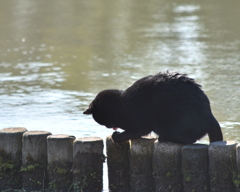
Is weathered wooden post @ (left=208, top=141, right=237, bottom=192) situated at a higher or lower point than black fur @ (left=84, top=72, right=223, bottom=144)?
lower

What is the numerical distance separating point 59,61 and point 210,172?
284 inches

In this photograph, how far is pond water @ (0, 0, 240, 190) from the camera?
730 cm

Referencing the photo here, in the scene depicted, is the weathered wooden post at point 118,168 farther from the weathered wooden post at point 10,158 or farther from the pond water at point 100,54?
the pond water at point 100,54

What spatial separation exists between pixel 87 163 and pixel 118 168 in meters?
0.28

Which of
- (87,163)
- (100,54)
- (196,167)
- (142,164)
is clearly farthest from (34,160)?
(100,54)

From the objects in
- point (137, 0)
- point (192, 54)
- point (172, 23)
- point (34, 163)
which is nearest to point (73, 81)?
point (192, 54)

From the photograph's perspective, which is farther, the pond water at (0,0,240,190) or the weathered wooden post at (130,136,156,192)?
the pond water at (0,0,240,190)

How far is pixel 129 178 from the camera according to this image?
4.59m

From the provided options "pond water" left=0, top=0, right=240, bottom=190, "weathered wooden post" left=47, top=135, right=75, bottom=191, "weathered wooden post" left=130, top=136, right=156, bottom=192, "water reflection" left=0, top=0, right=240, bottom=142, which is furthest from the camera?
"water reflection" left=0, top=0, right=240, bottom=142

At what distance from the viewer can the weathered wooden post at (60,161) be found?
15.0 feet

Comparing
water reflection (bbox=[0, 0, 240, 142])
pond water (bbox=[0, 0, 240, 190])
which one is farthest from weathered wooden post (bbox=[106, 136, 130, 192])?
water reflection (bbox=[0, 0, 240, 142])

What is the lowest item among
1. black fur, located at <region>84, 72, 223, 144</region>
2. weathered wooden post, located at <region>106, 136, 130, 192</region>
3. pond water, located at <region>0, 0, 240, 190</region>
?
weathered wooden post, located at <region>106, 136, 130, 192</region>

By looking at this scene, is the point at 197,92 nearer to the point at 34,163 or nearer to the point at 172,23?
the point at 34,163

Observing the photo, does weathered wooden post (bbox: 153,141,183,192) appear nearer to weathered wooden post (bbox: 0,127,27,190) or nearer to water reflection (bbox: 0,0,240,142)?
weathered wooden post (bbox: 0,127,27,190)
